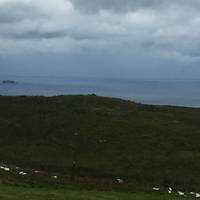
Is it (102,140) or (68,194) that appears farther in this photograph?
Answer: (102,140)

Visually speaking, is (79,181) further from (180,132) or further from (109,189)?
(180,132)

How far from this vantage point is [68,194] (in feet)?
107

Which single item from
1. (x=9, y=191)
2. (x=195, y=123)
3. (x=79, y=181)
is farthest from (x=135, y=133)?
(x=9, y=191)

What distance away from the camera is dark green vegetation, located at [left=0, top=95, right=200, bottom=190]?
4372cm

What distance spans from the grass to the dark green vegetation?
5.28m

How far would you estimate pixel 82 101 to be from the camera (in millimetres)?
69250

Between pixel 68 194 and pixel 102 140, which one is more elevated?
pixel 102 140

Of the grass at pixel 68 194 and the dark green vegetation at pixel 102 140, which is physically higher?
the dark green vegetation at pixel 102 140

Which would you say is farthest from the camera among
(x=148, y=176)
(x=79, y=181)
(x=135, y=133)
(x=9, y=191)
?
(x=135, y=133)

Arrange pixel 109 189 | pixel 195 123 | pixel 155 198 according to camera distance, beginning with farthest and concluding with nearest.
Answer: pixel 195 123
pixel 109 189
pixel 155 198

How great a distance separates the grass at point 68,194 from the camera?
29916mm

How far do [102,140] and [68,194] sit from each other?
18.7m

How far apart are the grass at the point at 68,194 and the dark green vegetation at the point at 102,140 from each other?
528 cm

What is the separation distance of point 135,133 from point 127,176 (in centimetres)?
1093
